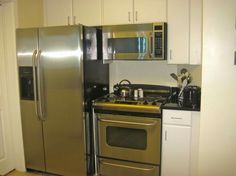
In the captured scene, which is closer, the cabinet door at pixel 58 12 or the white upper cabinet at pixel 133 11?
the white upper cabinet at pixel 133 11

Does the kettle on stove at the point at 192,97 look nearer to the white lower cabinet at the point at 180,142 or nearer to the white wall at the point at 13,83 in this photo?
the white lower cabinet at the point at 180,142

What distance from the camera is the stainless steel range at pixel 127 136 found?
261 cm

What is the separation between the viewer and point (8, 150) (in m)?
3.07

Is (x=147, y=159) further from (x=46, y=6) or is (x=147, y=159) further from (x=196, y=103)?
(x=46, y=6)

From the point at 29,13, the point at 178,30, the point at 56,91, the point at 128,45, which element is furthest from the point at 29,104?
the point at 178,30

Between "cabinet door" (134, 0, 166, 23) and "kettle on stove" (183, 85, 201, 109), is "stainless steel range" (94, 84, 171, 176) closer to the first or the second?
"kettle on stove" (183, 85, 201, 109)

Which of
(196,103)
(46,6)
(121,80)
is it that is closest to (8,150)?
(121,80)

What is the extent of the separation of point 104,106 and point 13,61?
121cm

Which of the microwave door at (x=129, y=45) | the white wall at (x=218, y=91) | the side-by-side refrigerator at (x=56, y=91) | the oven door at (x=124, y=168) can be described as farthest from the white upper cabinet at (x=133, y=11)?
the oven door at (x=124, y=168)

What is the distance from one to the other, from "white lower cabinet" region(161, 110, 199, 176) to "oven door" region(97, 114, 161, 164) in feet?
0.28

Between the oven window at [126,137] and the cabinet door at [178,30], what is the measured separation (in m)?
0.91

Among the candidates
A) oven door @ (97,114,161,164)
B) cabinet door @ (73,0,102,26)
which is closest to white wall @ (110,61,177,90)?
cabinet door @ (73,0,102,26)

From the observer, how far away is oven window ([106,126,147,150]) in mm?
2676

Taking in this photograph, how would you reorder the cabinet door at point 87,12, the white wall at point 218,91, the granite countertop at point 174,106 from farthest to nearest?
the cabinet door at point 87,12 → the granite countertop at point 174,106 → the white wall at point 218,91
